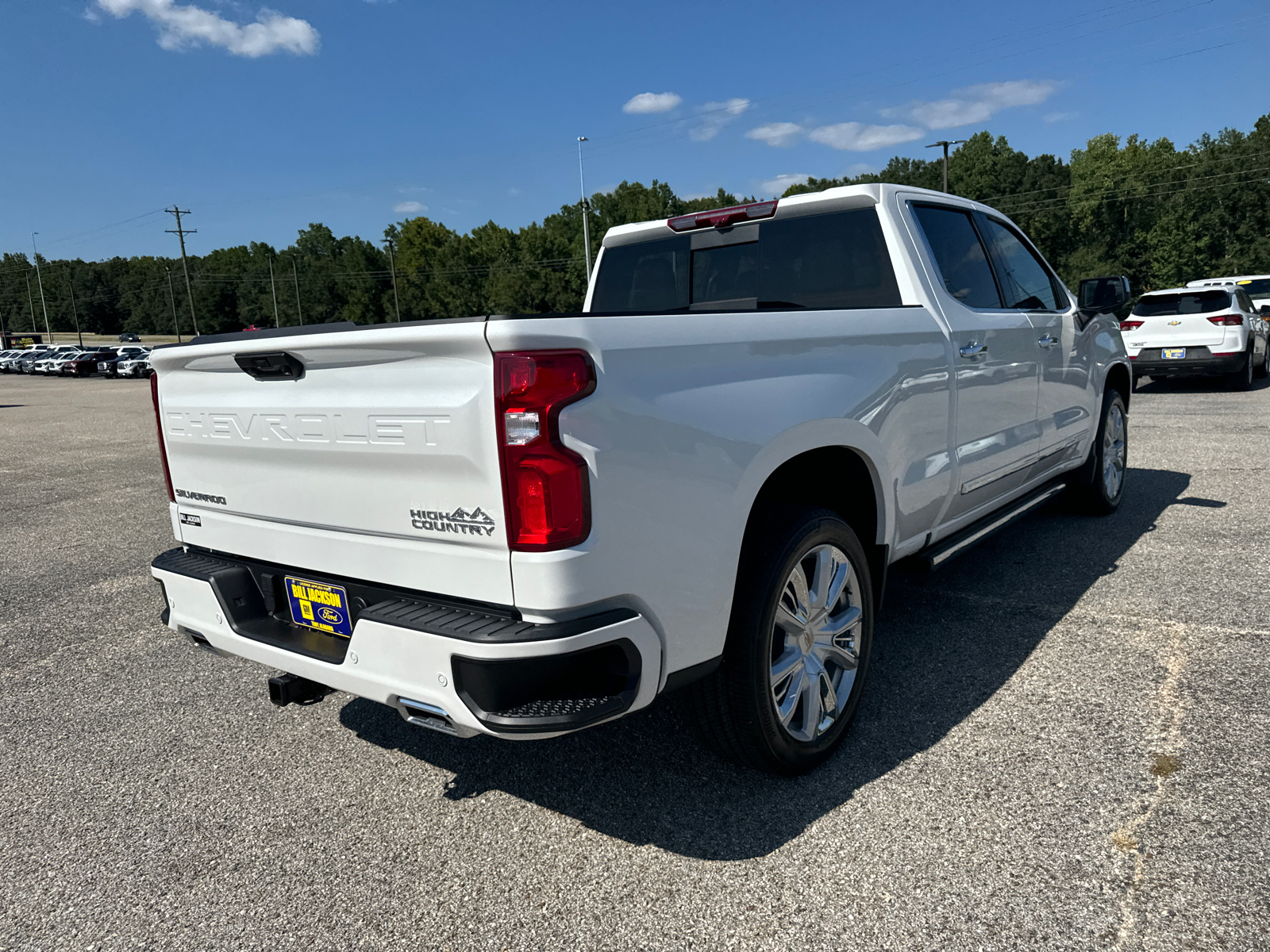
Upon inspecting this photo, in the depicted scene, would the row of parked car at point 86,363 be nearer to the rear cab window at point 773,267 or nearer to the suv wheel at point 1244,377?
the suv wheel at point 1244,377

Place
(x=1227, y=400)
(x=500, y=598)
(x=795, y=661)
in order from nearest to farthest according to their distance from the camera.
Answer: (x=500, y=598), (x=795, y=661), (x=1227, y=400)

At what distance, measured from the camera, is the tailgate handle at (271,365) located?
2.48 m

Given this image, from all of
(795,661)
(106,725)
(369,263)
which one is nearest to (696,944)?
(795,661)

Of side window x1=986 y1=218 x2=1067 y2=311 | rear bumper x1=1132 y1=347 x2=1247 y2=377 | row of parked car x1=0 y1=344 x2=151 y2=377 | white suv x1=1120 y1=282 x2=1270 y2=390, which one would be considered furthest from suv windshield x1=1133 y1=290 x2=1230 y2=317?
row of parked car x1=0 y1=344 x2=151 y2=377

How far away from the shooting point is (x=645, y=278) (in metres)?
4.39

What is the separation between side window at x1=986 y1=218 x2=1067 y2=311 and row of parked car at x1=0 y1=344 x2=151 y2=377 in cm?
4991

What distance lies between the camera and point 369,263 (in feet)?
339

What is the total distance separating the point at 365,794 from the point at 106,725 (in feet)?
4.64

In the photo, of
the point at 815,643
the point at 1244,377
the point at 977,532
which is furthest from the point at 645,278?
the point at 1244,377

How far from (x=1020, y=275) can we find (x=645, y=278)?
2.09 meters

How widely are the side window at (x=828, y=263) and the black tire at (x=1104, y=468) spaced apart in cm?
293

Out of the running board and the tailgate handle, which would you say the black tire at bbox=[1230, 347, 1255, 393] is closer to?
the running board

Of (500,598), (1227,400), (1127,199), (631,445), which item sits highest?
(1127,199)

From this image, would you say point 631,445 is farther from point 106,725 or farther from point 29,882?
point 106,725
